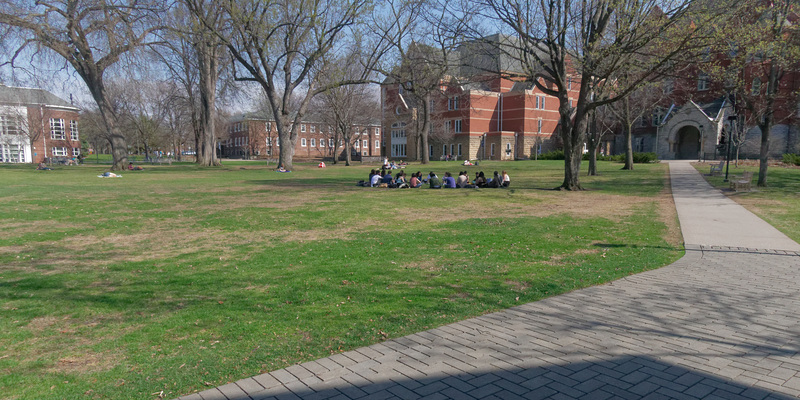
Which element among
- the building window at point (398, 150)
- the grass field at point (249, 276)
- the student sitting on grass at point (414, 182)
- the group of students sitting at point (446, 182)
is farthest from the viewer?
the building window at point (398, 150)

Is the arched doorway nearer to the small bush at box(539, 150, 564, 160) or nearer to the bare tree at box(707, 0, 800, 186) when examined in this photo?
the small bush at box(539, 150, 564, 160)

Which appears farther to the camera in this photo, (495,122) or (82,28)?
(495,122)

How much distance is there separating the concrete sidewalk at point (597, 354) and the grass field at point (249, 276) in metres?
0.37

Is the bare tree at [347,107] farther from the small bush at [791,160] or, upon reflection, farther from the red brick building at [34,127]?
the small bush at [791,160]

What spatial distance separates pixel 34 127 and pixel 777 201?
81.9 meters

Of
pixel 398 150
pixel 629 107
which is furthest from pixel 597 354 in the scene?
pixel 398 150

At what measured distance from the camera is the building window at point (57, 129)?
76562 millimetres

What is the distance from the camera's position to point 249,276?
7.24 meters

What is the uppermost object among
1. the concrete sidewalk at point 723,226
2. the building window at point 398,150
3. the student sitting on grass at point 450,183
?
the building window at point 398,150

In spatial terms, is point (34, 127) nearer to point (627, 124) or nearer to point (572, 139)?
point (572, 139)

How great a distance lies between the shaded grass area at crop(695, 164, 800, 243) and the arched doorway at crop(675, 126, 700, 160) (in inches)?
1362

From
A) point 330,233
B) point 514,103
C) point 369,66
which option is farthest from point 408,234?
point 514,103

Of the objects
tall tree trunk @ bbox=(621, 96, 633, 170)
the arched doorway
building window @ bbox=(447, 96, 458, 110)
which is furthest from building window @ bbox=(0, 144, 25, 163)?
the arched doorway

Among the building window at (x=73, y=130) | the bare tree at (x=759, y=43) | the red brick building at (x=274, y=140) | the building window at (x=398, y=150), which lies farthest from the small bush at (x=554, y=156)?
the building window at (x=73, y=130)
